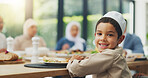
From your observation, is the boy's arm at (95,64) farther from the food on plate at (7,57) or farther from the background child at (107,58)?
the food on plate at (7,57)

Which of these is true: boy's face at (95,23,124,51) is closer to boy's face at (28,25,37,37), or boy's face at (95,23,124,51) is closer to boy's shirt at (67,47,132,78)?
boy's shirt at (67,47,132,78)

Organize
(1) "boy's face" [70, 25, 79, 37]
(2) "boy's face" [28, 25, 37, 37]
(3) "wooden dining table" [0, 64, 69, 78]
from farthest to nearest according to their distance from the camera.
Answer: (1) "boy's face" [70, 25, 79, 37], (2) "boy's face" [28, 25, 37, 37], (3) "wooden dining table" [0, 64, 69, 78]

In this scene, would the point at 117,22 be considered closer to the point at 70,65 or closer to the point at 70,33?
the point at 70,65

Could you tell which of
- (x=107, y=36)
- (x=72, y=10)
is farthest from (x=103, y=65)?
(x=72, y=10)

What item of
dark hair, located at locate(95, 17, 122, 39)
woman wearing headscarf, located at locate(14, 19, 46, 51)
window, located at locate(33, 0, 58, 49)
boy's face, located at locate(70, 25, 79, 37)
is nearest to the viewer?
dark hair, located at locate(95, 17, 122, 39)

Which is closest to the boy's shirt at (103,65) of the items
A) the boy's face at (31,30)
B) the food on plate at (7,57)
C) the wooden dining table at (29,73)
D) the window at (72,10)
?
the wooden dining table at (29,73)

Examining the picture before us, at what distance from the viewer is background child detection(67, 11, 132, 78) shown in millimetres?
1648

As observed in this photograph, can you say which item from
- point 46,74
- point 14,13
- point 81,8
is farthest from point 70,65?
point 81,8

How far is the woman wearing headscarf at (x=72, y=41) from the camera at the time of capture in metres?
6.21

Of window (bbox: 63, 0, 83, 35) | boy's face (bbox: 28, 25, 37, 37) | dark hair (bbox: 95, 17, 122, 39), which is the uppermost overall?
window (bbox: 63, 0, 83, 35)

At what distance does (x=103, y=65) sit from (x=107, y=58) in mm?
50

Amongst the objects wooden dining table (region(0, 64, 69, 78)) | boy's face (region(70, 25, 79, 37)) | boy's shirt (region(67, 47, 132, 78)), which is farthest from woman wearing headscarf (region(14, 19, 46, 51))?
boy's shirt (region(67, 47, 132, 78))

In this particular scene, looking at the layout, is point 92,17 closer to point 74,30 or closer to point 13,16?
point 74,30

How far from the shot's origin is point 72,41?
6434mm
